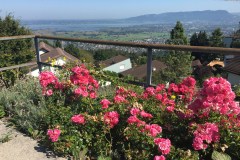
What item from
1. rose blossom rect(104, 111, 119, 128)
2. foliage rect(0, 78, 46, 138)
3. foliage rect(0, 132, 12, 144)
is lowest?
foliage rect(0, 132, 12, 144)

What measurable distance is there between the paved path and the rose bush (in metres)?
0.15

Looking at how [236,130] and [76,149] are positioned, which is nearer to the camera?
[236,130]

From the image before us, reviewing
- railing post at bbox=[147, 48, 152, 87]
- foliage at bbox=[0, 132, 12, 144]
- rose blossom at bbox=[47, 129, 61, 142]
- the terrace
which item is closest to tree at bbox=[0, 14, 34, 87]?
the terrace

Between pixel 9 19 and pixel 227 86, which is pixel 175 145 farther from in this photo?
pixel 9 19

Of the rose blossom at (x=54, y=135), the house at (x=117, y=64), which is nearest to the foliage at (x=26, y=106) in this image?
the rose blossom at (x=54, y=135)

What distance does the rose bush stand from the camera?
224 centimetres

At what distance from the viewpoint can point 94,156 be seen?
2.71 metres

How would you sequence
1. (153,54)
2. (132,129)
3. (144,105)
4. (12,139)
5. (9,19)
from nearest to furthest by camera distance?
(132,129), (144,105), (12,139), (153,54), (9,19)

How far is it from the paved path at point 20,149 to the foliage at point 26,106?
113 millimetres

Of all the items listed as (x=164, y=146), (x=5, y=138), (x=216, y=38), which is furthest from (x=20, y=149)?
(x=216, y=38)

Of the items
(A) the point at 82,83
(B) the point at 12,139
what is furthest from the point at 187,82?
(B) the point at 12,139

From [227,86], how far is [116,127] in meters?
1.02

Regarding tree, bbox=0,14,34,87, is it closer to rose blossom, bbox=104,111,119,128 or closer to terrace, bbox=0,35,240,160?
terrace, bbox=0,35,240,160

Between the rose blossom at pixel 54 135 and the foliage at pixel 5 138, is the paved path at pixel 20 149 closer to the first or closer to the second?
the foliage at pixel 5 138
